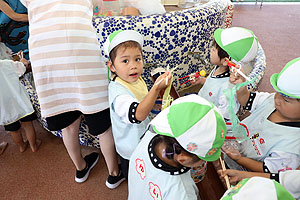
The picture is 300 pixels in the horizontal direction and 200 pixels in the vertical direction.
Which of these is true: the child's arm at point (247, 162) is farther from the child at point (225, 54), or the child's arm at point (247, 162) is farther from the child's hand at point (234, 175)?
the child at point (225, 54)

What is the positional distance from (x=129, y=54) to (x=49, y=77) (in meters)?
0.43

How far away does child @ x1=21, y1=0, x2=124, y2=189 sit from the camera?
1.07 metres

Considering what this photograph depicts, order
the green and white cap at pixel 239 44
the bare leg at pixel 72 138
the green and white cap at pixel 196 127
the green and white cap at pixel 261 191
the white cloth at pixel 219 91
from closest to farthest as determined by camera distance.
→ the green and white cap at pixel 261 191 < the green and white cap at pixel 196 127 < the green and white cap at pixel 239 44 < the white cloth at pixel 219 91 < the bare leg at pixel 72 138

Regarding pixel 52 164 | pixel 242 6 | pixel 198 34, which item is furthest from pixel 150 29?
pixel 242 6

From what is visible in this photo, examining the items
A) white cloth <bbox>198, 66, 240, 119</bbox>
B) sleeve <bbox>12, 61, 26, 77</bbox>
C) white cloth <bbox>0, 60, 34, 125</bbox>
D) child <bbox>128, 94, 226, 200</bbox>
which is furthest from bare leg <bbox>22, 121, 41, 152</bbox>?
white cloth <bbox>198, 66, 240, 119</bbox>

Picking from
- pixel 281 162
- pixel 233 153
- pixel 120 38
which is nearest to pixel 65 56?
pixel 120 38

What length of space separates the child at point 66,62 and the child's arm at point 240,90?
2.16 ft

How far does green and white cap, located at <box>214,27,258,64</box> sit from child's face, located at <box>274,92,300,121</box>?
301 mm

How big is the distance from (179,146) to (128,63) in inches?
19.2

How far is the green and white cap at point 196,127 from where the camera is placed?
685mm

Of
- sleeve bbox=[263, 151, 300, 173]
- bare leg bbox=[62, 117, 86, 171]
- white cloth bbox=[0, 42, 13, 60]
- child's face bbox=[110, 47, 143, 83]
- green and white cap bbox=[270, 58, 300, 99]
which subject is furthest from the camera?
white cloth bbox=[0, 42, 13, 60]

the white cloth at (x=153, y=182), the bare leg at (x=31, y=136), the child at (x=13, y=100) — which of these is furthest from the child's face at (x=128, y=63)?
the bare leg at (x=31, y=136)

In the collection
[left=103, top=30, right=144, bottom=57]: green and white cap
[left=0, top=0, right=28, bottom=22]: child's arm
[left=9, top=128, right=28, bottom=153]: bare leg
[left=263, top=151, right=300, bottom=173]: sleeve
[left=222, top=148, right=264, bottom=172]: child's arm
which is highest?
[left=0, top=0, right=28, bottom=22]: child's arm

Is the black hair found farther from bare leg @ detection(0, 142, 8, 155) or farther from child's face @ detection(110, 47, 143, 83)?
bare leg @ detection(0, 142, 8, 155)
